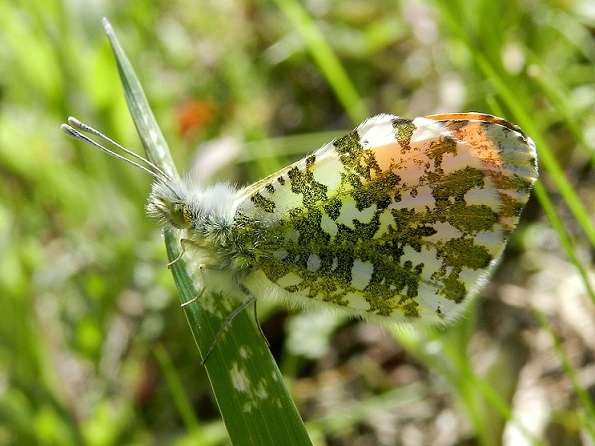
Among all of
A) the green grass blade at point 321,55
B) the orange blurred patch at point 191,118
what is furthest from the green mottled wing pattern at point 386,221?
the orange blurred patch at point 191,118

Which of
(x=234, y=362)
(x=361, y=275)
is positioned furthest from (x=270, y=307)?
(x=234, y=362)

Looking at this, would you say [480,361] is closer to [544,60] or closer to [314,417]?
[314,417]

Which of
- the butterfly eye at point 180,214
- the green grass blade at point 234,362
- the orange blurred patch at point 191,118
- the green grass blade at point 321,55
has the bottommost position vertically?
the green grass blade at point 234,362

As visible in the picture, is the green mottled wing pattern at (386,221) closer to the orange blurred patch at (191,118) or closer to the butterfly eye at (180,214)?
the butterfly eye at (180,214)

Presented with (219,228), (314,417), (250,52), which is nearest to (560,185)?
(219,228)

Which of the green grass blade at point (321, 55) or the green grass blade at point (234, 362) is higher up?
the green grass blade at point (321, 55)

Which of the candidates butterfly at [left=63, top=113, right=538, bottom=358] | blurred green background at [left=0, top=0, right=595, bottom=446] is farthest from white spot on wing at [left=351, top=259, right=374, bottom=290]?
blurred green background at [left=0, top=0, right=595, bottom=446]

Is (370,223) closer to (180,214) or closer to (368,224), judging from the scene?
(368,224)
